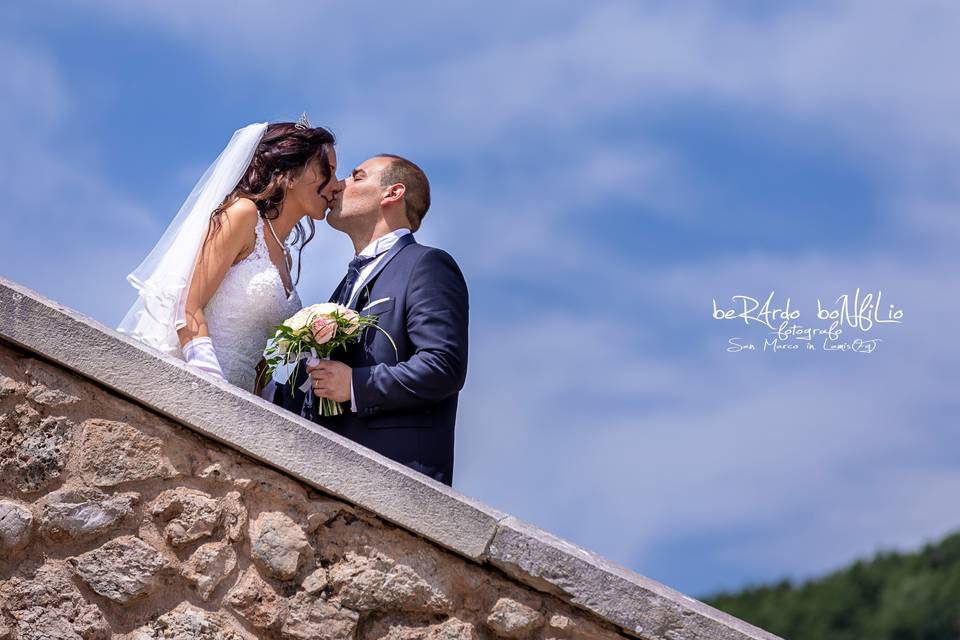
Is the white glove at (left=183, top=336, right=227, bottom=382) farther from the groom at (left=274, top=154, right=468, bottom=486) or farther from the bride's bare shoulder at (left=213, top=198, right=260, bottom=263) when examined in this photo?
the bride's bare shoulder at (left=213, top=198, right=260, bottom=263)

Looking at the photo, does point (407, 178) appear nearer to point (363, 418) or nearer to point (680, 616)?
point (363, 418)

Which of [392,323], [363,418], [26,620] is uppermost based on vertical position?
[392,323]

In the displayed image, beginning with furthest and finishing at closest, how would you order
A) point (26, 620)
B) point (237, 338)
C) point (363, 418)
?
point (237, 338), point (363, 418), point (26, 620)

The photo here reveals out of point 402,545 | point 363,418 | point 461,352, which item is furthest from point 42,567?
point 461,352

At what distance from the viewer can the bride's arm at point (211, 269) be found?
5.26m

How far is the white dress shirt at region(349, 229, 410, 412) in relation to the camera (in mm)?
5613

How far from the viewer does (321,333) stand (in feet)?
16.6

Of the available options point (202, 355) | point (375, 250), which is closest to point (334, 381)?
point (202, 355)

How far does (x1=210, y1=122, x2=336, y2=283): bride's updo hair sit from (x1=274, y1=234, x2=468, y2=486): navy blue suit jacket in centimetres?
75

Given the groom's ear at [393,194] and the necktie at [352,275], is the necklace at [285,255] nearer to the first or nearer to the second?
the necktie at [352,275]

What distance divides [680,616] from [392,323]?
178 centimetres

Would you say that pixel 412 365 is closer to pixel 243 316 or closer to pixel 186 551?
pixel 243 316

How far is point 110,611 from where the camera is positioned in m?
4.11

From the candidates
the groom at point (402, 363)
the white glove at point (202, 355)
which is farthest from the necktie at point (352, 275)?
the white glove at point (202, 355)
